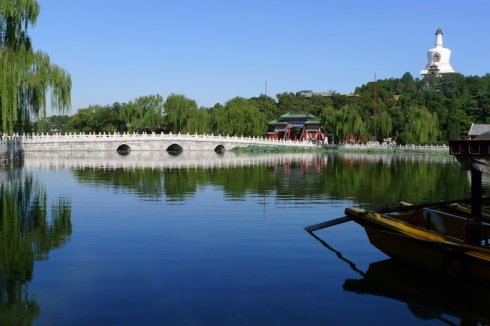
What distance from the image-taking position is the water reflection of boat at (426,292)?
18.6 feet

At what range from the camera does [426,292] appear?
20.7 feet

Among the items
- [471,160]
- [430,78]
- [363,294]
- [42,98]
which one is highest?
[430,78]

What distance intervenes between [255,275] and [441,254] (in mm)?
2235

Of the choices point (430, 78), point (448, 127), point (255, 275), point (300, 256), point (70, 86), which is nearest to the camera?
point (255, 275)

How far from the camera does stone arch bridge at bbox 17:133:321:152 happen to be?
43.3 meters

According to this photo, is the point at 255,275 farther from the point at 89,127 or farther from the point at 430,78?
the point at 430,78

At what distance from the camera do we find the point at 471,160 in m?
6.61

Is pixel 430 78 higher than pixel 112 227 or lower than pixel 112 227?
higher

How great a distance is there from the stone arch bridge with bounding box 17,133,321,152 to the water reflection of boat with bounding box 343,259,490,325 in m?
38.1

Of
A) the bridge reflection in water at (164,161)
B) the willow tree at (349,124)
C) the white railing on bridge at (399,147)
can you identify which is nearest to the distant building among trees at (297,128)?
the willow tree at (349,124)

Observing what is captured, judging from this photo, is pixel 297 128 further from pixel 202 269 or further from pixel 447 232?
pixel 202 269

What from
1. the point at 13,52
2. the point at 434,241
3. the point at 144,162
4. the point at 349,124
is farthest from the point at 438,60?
the point at 434,241

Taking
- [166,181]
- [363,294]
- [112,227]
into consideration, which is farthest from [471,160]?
[166,181]

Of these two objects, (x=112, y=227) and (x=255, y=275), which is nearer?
(x=255, y=275)
